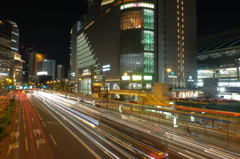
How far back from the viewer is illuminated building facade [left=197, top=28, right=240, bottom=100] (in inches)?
3124

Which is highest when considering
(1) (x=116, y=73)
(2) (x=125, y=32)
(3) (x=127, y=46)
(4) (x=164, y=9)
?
(4) (x=164, y=9)

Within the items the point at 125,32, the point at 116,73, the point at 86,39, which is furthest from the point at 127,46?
the point at 86,39

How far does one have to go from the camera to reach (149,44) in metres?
89.4

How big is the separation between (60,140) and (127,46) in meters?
76.4

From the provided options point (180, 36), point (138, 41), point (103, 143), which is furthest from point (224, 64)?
point (103, 143)

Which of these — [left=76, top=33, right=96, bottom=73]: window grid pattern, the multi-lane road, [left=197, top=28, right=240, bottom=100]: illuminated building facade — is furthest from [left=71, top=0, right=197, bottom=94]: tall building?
the multi-lane road

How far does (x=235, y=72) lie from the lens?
88812 millimetres

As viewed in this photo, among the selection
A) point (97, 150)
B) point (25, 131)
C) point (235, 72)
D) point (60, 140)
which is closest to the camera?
point (97, 150)

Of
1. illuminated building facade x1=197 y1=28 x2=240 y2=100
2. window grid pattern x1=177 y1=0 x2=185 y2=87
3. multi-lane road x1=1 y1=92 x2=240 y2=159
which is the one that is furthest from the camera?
window grid pattern x1=177 y1=0 x2=185 y2=87

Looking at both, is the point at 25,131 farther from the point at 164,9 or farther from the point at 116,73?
the point at 164,9

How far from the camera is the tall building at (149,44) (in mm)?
89188

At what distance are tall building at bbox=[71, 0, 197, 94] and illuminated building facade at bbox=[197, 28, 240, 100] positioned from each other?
14.4 m

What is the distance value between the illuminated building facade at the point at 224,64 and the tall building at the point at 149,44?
14.4 m

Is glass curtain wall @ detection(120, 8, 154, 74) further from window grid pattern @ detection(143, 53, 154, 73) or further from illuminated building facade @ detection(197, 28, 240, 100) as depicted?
illuminated building facade @ detection(197, 28, 240, 100)
